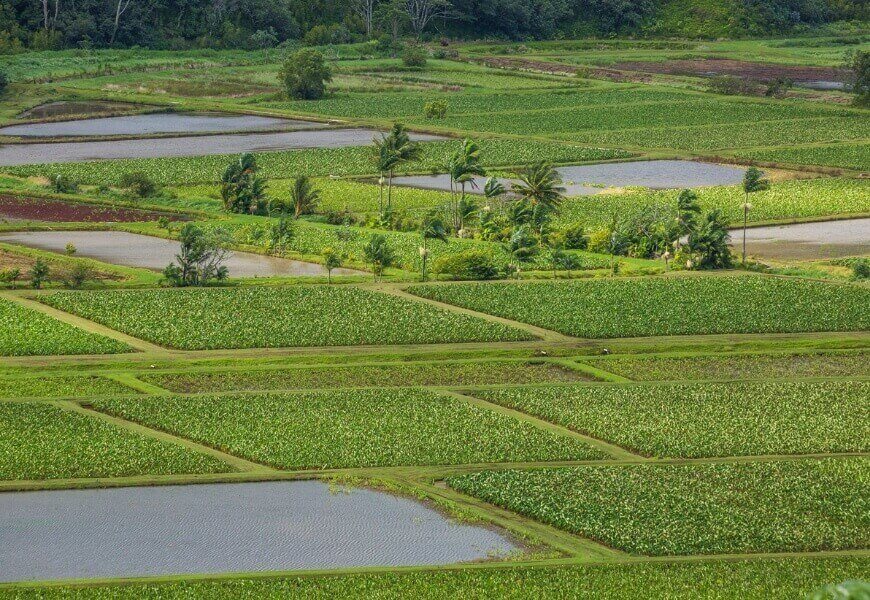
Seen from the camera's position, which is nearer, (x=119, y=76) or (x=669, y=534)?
(x=669, y=534)

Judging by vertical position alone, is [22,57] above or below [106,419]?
above

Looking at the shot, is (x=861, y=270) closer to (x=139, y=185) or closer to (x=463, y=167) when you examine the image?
(x=463, y=167)

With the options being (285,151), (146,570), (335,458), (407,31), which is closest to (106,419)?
(335,458)

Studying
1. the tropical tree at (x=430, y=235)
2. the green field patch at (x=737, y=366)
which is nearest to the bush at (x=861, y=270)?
the green field patch at (x=737, y=366)

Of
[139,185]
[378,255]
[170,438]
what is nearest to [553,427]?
[170,438]

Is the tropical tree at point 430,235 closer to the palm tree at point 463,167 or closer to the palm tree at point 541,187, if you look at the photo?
the palm tree at point 463,167

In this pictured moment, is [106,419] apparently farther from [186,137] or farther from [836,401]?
[186,137]

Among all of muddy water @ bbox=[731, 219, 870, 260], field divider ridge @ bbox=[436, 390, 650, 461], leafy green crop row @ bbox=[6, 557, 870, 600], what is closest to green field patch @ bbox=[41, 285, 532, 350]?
field divider ridge @ bbox=[436, 390, 650, 461]
